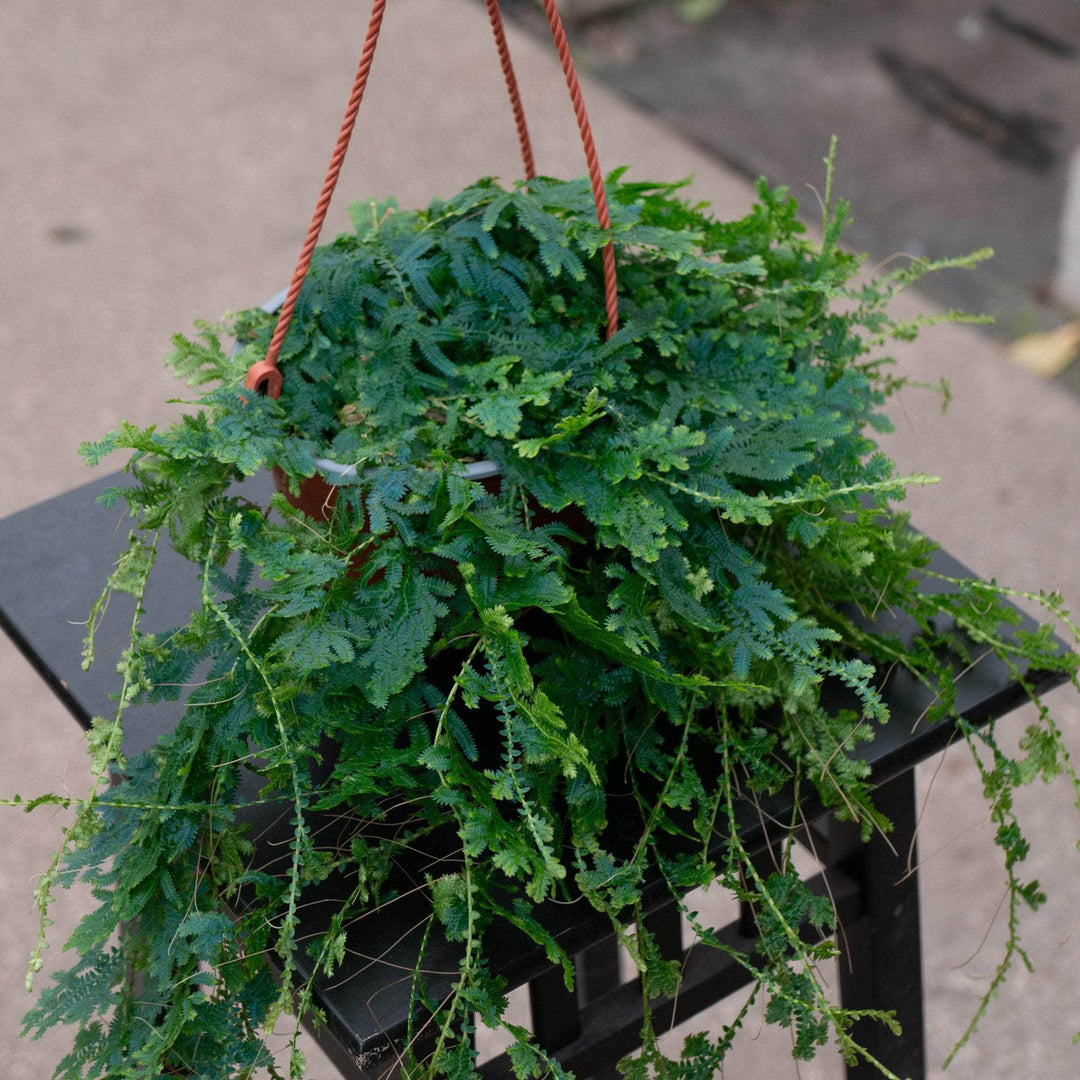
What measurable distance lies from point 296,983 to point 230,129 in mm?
2599

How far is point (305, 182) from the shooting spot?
117 inches

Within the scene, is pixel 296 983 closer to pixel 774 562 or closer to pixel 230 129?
pixel 774 562

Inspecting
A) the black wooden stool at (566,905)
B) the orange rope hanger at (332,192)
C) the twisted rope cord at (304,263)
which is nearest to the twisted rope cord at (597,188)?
the orange rope hanger at (332,192)

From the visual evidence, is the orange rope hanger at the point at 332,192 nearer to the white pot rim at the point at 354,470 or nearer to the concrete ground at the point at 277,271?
the white pot rim at the point at 354,470

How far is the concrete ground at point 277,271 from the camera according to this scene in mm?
1790

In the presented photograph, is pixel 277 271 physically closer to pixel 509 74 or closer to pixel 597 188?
pixel 509 74

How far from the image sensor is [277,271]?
2.74 metres

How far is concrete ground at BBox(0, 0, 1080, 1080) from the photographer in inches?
70.5

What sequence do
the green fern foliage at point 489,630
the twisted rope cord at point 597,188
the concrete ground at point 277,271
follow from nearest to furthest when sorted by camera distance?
1. the green fern foliage at point 489,630
2. the twisted rope cord at point 597,188
3. the concrete ground at point 277,271

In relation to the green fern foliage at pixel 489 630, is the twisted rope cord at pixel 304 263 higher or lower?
higher

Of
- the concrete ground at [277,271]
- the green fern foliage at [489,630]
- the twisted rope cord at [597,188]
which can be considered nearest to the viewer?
the green fern foliage at [489,630]

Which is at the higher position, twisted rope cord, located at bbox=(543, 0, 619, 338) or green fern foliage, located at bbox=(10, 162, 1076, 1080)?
twisted rope cord, located at bbox=(543, 0, 619, 338)

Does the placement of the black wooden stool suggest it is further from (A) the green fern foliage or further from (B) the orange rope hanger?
(B) the orange rope hanger

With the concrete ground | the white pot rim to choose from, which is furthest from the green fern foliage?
the concrete ground
